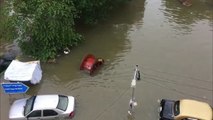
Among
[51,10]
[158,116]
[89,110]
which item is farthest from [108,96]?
[51,10]

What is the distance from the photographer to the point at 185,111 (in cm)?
1638

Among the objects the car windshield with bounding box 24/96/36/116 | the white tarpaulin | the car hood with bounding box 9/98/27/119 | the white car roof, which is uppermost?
the white tarpaulin

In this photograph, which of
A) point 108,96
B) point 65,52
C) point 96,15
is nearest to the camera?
point 108,96

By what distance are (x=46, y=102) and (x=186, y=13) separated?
16113mm

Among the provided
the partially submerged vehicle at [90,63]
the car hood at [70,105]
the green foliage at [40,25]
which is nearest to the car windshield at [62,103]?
the car hood at [70,105]

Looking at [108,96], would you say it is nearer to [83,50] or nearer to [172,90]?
[172,90]

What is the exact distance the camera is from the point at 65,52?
22.9m

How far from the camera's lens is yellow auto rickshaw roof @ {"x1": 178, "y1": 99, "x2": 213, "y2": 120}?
52.7 ft

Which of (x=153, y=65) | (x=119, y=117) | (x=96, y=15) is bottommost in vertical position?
(x=119, y=117)

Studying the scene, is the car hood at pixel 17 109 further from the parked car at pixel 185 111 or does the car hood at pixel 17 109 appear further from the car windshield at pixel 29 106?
the parked car at pixel 185 111

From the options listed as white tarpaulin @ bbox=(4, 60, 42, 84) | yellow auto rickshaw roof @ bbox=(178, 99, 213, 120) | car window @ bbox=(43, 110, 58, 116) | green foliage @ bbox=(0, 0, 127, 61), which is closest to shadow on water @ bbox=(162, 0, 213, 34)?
green foliage @ bbox=(0, 0, 127, 61)

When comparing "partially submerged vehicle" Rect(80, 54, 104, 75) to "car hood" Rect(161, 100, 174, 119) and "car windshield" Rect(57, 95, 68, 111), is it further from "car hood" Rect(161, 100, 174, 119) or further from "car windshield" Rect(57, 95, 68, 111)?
"car hood" Rect(161, 100, 174, 119)

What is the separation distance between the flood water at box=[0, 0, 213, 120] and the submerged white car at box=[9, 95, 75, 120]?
740 mm

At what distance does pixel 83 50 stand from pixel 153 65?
5196 millimetres
